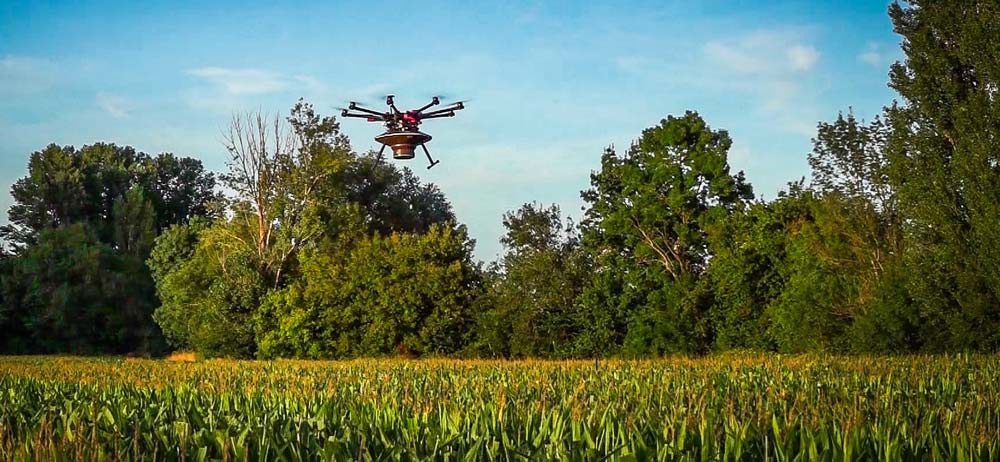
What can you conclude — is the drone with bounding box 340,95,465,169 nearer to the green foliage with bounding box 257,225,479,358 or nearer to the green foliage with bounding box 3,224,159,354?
the green foliage with bounding box 257,225,479,358

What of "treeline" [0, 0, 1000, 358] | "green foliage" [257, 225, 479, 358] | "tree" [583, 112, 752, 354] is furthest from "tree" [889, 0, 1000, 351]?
"green foliage" [257, 225, 479, 358]

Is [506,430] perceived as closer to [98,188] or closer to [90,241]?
[90,241]

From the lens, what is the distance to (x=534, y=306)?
129 feet

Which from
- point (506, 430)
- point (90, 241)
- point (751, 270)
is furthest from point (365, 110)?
point (90, 241)

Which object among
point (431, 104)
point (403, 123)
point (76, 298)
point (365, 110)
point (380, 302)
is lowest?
point (380, 302)

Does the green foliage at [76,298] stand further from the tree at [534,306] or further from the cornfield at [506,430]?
the cornfield at [506,430]

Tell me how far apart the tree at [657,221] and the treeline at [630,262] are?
0.09m

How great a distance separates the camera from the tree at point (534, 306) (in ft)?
129

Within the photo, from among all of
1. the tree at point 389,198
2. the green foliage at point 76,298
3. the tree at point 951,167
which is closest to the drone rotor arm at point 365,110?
the tree at point 951,167

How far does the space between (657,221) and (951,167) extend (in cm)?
1388

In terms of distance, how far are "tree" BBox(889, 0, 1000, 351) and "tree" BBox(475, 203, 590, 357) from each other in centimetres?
1384

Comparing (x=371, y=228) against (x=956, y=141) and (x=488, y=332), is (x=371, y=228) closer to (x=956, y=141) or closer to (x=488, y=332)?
(x=488, y=332)

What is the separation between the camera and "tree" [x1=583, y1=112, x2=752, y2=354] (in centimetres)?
3825

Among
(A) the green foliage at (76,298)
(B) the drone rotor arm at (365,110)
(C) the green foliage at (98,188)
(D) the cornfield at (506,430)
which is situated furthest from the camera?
(C) the green foliage at (98,188)
